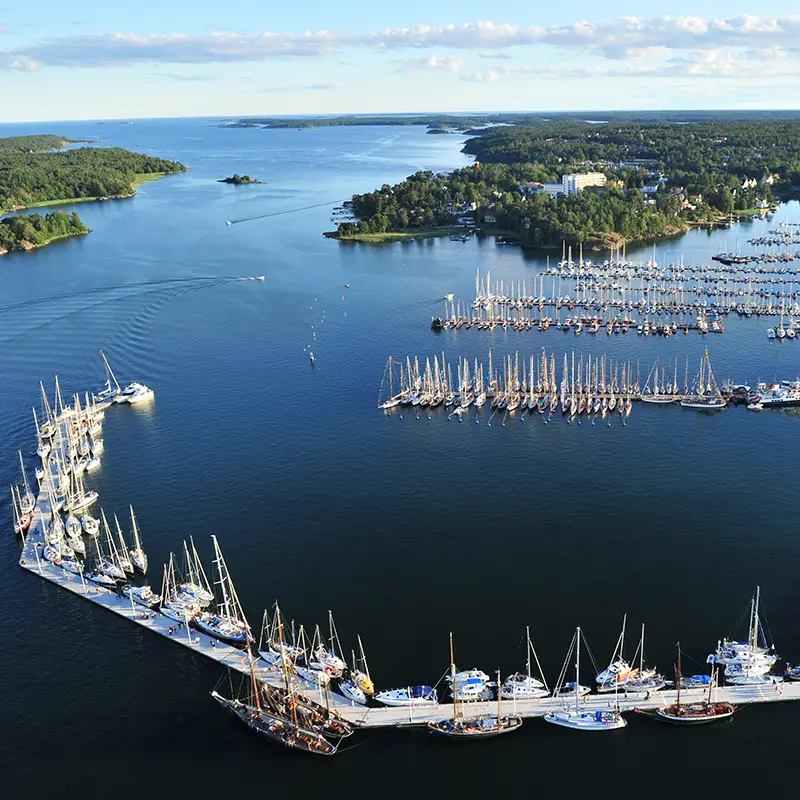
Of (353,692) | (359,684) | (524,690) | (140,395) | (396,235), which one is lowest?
(524,690)

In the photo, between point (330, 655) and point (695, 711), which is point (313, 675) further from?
point (695, 711)

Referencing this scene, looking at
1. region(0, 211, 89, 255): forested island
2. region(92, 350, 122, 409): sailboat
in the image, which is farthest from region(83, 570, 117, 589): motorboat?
region(0, 211, 89, 255): forested island

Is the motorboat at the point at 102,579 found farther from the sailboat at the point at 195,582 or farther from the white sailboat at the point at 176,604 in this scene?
the sailboat at the point at 195,582

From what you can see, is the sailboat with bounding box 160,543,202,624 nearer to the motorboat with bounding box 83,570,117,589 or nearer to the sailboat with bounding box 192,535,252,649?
the sailboat with bounding box 192,535,252,649

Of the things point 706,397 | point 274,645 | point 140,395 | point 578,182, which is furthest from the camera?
point 578,182

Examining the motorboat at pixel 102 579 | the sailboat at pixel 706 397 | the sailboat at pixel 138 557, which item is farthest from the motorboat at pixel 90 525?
the sailboat at pixel 706 397

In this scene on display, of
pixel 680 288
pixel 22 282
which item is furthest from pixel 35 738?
pixel 22 282

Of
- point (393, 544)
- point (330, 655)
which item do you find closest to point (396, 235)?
point (393, 544)
